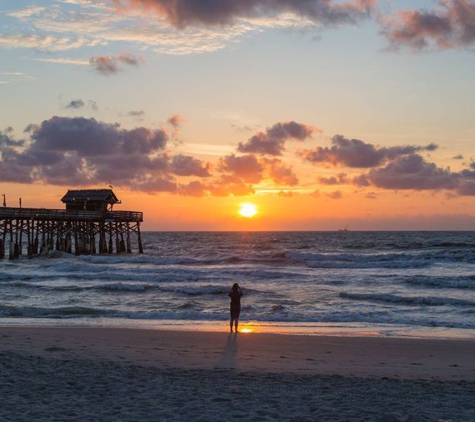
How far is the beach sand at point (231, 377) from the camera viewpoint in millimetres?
8031

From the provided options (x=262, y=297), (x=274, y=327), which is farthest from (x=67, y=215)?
(x=274, y=327)

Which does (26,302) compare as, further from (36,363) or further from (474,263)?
(474,263)

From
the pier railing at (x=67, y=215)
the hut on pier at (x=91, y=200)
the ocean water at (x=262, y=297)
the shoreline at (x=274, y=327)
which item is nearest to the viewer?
the shoreline at (x=274, y=327)

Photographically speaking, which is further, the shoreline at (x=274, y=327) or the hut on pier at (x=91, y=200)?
the hut on pier at (x=91, y=200)

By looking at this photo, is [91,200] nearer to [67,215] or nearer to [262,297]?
[67,215]

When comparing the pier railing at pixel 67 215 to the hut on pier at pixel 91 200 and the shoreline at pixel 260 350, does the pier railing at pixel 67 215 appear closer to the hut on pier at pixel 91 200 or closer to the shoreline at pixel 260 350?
the hut on pier at pixel 91 200

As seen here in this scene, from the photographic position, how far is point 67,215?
169ft

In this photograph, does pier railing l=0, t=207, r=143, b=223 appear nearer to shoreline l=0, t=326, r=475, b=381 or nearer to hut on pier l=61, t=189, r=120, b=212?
hut on pier l=61, t=189, r=120, b=212

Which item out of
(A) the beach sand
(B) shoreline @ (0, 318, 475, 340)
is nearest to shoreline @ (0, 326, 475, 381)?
(A) the beach sand

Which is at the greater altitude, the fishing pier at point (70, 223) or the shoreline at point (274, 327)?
the fishing pier at point (70, 223)

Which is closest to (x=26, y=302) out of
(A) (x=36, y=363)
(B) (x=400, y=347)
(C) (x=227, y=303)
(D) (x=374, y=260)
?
(C) (x=227, y=303)

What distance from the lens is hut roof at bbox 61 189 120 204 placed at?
58.1m

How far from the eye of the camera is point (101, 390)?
9.12 meters

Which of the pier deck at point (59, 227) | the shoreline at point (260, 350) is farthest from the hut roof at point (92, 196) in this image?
the shoreline at point (260, 350)
